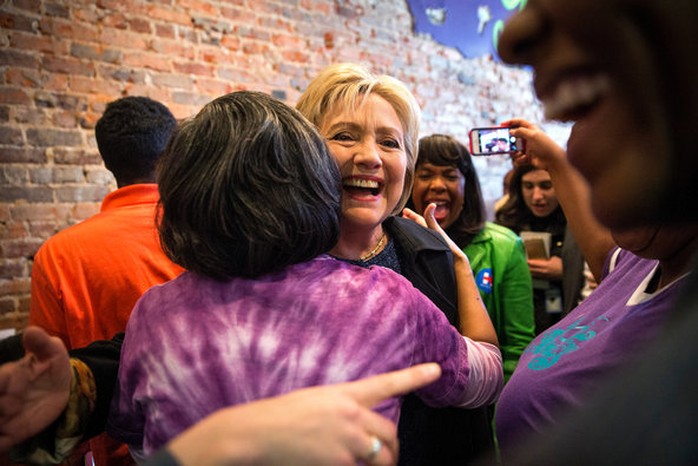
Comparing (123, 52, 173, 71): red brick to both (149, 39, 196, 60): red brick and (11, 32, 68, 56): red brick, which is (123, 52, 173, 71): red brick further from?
(11, 32, 68, 56): red brick

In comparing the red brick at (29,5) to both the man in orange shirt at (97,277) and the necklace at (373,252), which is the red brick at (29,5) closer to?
the man in orange shirt at (97,277)

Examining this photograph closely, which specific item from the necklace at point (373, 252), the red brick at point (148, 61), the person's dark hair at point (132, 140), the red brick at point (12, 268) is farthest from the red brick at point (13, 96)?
the necklace at point (373, 252)

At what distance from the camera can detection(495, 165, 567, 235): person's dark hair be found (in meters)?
2.79

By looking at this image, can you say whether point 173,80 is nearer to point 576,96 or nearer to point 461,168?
point 461,168

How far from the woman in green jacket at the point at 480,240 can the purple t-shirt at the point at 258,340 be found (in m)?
1.17

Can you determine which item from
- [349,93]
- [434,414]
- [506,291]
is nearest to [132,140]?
[349,93]

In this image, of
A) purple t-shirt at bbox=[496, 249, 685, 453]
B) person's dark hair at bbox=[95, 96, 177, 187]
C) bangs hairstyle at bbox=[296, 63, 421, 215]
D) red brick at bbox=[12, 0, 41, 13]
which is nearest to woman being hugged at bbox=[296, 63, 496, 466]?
bangs hairstyle at bbox=[296, 63, 421, 215]

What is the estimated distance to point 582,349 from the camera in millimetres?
844

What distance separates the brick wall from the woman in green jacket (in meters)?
1.39

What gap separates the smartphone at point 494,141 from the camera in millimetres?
1598

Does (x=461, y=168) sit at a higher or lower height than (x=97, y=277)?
higher

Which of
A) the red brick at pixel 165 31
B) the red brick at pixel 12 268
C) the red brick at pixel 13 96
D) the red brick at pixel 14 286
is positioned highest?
the red brick at pixel 165 31

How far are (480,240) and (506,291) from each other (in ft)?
0.77

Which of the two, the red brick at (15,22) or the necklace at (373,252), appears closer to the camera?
the necklace at (373,252)
